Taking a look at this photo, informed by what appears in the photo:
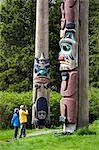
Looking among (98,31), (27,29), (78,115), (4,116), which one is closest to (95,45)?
(98,31)

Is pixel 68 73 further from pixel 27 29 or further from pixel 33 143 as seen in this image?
pixel 27 29

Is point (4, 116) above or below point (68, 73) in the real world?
below

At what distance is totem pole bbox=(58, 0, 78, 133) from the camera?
16.5 meters

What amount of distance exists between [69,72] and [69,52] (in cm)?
73

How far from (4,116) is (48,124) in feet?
7.94

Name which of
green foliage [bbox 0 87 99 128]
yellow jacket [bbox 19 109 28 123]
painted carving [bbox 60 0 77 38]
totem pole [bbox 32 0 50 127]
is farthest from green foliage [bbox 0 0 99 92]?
painted carving [bbox 60 0 77 38]

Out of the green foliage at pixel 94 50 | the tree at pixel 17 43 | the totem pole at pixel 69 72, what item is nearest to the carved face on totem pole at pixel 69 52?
the totem pole at pixel 69 72

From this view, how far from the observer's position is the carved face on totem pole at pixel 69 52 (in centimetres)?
1666

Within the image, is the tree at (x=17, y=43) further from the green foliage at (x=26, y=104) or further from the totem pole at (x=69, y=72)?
the totem pole at (x=69, y=72)

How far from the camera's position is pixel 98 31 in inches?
1485

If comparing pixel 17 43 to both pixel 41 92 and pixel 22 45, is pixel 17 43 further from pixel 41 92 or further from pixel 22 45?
pixel 41 92

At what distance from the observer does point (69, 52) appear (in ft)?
54.7

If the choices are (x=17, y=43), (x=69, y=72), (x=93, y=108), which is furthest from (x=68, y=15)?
(x=17, y=43)

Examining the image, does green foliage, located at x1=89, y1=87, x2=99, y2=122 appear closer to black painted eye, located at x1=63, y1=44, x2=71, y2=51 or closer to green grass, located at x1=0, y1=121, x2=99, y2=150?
black painted eye, located at x1=63, y1=44, x2=71, y2=51
